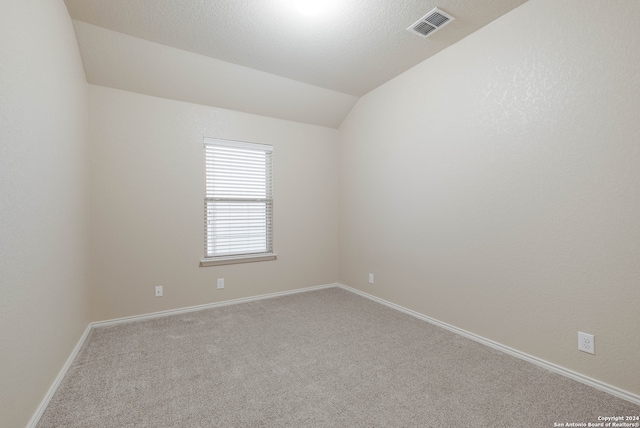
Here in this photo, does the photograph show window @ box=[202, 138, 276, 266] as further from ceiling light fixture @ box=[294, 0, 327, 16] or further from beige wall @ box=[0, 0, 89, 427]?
ceiling light fixture @ box=[294, 0, 327, 16]

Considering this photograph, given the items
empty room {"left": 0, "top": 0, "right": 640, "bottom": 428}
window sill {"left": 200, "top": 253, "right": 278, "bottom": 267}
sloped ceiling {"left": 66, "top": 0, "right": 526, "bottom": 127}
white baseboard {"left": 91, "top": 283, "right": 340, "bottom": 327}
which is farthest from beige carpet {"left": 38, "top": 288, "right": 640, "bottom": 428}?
sloped ceiling {"left": 66, "top": 0, "right": 526, "bottom": 127}

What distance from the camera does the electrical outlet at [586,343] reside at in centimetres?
192

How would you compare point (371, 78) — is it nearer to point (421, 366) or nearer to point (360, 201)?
point (360, 201)

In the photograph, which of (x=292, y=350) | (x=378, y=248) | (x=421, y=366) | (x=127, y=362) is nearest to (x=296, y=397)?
(x=292, y=350)

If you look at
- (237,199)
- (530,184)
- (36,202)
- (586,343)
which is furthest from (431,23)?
(36,202)

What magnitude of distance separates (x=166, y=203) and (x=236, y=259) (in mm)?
1045

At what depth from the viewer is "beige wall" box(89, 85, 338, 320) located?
2.97 meters

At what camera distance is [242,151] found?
3.78 m

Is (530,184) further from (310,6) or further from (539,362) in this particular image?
(310,6)

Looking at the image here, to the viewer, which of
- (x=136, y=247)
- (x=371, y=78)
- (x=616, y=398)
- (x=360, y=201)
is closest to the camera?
(x=616, y=398)

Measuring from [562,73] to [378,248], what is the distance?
2.40 metres

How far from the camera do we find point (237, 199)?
3.72m

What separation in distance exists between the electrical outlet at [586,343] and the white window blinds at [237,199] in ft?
10.4

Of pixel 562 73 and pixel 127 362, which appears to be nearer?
pixel 562 73
